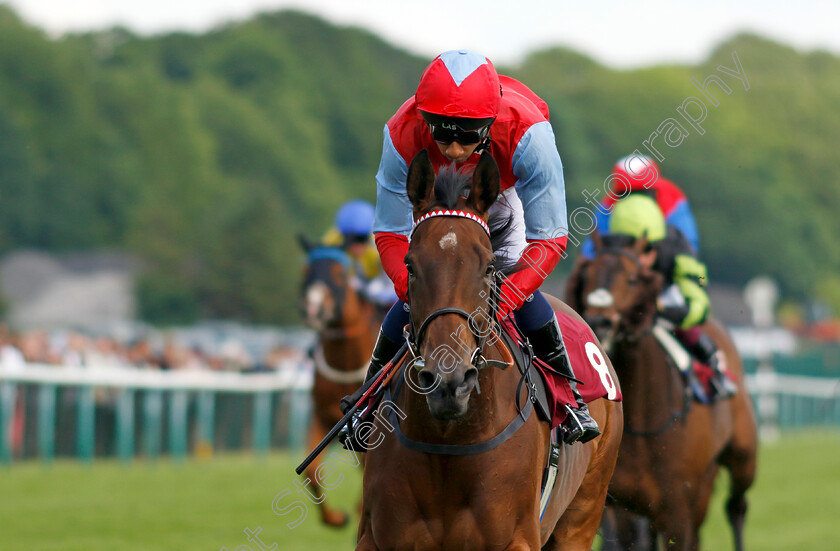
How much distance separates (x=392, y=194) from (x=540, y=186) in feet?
1.66

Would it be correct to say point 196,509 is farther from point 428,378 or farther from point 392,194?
point 428,378

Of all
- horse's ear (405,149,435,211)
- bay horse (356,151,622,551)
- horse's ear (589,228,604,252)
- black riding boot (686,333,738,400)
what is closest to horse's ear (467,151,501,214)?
bay horse (356,151,622,551)

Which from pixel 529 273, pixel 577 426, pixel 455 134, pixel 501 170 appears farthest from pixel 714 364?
pixel 455 134

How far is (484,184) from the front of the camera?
150 inches

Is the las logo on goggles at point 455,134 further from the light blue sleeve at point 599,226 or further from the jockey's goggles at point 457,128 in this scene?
the light blue sleeve at point 599,226

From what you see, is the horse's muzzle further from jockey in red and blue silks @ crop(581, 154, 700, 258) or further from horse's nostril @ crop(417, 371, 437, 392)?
jockey in red and blue silks @ crop(581, 154, 700, 258)

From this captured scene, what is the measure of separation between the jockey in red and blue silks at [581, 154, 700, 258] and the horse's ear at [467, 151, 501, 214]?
330 centimetres

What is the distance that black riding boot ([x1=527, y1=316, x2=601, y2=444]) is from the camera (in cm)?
425

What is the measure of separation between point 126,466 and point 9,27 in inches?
1713

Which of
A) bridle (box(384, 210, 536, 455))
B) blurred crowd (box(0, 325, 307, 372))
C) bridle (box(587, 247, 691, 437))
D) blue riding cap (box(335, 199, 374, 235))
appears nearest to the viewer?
bridle (box(384, 210, 536, 455))

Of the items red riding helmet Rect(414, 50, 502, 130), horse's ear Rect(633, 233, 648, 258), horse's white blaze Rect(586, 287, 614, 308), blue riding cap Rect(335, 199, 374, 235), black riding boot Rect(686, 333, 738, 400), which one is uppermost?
red riding helmet Rect(414, 50, 502, 130)

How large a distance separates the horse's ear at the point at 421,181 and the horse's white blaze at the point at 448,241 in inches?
8.0

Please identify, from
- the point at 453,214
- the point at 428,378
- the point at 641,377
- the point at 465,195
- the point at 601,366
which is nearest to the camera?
the point at 428,378

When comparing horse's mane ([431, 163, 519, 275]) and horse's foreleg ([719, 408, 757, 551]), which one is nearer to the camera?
horse's mane ([431, 163, 519, 275])
